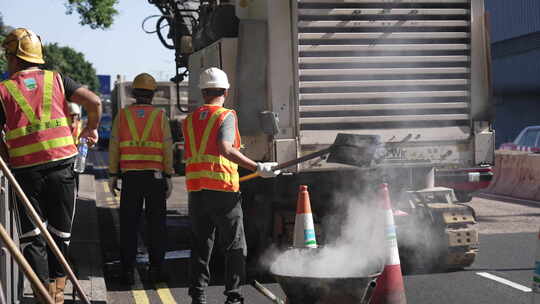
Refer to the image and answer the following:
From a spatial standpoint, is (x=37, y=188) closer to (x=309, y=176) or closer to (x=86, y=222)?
(x=309, y=176)

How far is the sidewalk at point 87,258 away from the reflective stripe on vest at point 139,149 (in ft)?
3.67

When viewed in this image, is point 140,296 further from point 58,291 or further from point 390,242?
point 390,242

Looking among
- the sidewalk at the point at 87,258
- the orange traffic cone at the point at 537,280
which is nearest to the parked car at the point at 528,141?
the sidewalk at the point at 87,258

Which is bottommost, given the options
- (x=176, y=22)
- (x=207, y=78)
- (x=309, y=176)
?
(x=309, y=176)

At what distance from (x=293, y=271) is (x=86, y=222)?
6409 millimetres

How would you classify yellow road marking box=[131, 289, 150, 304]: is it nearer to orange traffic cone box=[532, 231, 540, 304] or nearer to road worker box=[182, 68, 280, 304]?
road worker box=[182, 68, 280, 304]

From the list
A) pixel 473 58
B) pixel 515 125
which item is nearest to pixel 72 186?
pixel 473 58

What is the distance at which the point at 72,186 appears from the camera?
555 cm

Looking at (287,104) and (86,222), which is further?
(86,222)

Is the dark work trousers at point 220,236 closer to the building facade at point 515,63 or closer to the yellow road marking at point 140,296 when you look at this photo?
the yellow road marking at point 140,296

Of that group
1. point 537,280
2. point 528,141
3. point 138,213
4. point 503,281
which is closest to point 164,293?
point 138,213

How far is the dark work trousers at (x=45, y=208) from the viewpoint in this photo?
17.2 feet

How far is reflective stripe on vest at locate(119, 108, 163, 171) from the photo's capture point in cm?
747

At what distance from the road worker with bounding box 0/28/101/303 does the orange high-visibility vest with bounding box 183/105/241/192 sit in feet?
3.05
